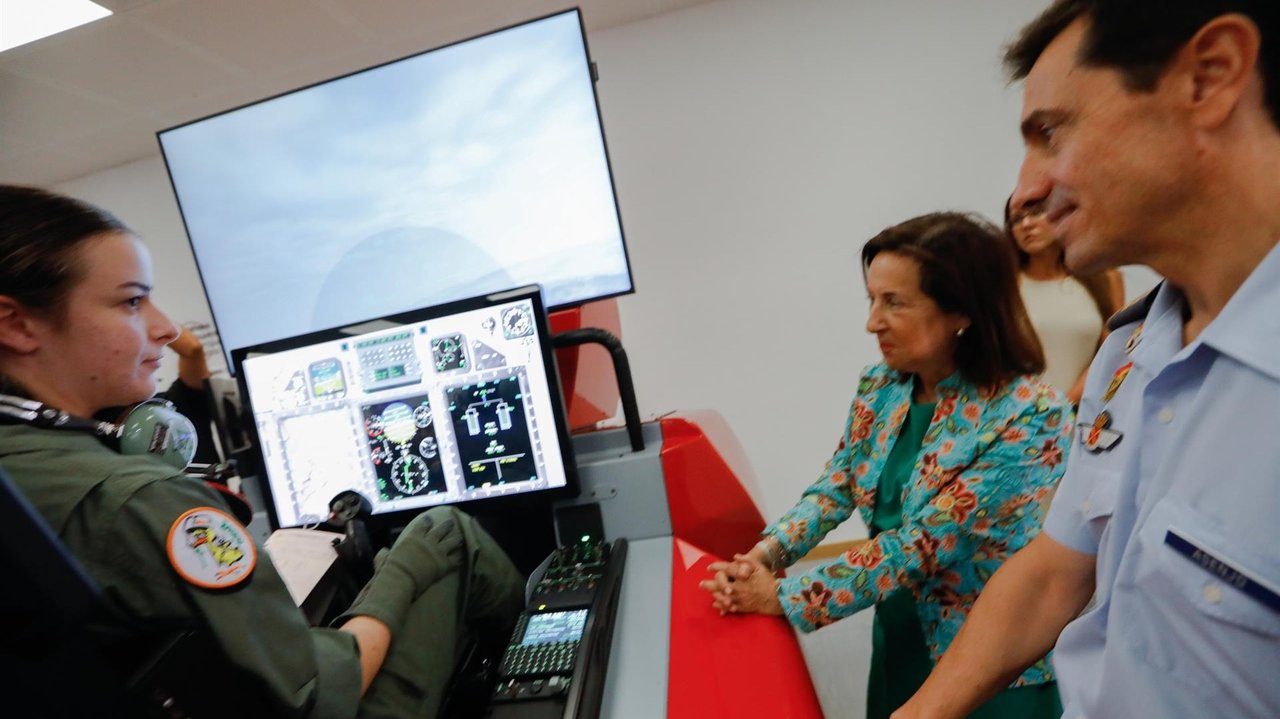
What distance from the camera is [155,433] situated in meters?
0.83

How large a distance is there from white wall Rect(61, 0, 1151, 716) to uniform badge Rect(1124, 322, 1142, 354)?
2.21 metres

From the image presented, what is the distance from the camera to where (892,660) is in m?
1.15

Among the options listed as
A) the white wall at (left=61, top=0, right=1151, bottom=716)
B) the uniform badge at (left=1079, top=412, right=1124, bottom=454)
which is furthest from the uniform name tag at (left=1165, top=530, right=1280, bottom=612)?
the white wall at (left=61, top=0, right=1151, bottom=716)

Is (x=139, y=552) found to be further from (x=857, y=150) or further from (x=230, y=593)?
(x=857, y=150)

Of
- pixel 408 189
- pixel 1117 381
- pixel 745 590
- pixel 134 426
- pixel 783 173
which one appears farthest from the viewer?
pixel 783 173

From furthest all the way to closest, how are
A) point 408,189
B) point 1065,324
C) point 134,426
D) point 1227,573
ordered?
1. point 1065,324
2. point 408,189
3. point 134,426
4. point 1227,573

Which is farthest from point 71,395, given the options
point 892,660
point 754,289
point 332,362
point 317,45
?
point 754,289

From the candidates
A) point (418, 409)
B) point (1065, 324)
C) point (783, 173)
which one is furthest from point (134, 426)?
point (783, 173)

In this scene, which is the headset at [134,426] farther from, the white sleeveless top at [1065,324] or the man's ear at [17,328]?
the white sleeveless top at [1065,324]

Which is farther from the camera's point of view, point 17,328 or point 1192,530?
point 17,328

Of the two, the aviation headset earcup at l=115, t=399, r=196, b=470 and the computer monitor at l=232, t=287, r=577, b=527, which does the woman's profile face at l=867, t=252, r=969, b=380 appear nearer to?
the computer monitor at l=232, t=287, r=577, b=527

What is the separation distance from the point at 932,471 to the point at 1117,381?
13.3 inches

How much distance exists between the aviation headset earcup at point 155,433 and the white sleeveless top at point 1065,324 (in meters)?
2.05

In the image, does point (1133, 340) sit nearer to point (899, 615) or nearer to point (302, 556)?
point (899, 615)
